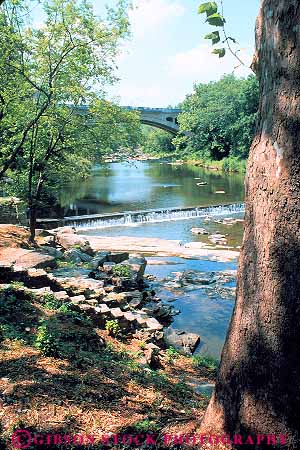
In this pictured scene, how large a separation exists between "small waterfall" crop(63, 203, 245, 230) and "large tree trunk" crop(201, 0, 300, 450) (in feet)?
56.2

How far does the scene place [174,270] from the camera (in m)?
12.6

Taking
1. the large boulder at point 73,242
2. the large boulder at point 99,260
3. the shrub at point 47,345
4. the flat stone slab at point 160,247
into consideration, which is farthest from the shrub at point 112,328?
the flat stone slab at point 160,247

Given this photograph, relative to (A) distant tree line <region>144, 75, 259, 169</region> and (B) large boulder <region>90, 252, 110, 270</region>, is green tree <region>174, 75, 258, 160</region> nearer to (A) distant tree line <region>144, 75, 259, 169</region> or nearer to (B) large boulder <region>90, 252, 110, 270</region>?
(A) distant tree line <region>144, 75, 259, 169</region>

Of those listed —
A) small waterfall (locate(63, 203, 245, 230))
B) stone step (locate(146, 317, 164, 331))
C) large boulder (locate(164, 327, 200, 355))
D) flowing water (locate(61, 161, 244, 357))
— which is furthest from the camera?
small waterfall (locate(63, 203, 245, 230))

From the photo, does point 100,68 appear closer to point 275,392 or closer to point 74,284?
point 74,284

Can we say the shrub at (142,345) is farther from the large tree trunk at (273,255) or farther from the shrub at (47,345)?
the large tree trunk at (273,255)

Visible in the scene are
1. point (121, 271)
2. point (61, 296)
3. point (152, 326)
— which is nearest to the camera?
point (61, 296)

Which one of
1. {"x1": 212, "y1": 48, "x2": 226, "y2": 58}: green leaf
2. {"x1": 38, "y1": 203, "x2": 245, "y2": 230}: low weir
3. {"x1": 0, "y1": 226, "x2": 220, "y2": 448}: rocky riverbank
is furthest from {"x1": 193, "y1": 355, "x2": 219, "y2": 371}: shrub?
{"x1": 38, "y1": 203, "x2": 245, "y2": 230}: low weir

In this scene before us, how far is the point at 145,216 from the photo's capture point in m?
20.7

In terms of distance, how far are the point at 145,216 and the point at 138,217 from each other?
0.37 m

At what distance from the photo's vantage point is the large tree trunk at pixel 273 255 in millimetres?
2312

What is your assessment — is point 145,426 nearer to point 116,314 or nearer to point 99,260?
point 116,314

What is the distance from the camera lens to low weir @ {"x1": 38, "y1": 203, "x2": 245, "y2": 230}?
19.4 m

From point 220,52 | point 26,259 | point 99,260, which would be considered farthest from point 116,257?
point 220,52
